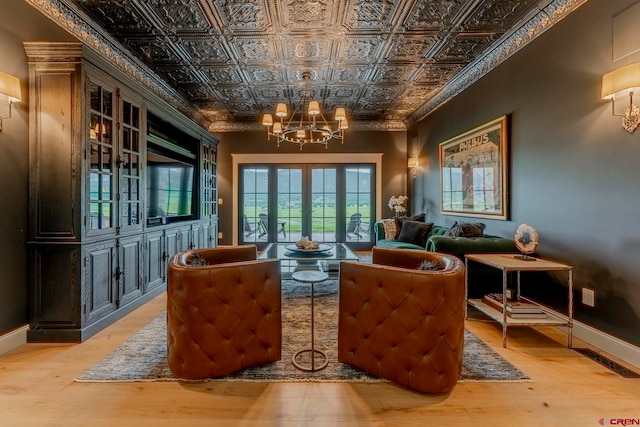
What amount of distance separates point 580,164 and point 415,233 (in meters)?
2.57

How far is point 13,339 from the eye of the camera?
2436mm

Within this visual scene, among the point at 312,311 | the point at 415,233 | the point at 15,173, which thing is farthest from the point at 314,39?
the point at 415,233

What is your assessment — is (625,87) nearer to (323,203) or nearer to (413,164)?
(413,164)

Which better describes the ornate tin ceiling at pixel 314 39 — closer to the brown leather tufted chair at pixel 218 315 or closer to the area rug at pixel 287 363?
the brown leather tufted chair at pixel 218 315

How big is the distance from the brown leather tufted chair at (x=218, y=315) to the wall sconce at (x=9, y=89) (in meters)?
1.80

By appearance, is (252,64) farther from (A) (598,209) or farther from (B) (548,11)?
(A) (598,209)

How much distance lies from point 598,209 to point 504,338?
1.28m

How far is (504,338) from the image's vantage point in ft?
8.12

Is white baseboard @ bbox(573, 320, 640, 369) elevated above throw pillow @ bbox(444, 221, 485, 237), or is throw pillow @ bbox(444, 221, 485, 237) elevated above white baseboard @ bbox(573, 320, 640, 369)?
throw pillow @ bbox(444, 221, 485, 237)

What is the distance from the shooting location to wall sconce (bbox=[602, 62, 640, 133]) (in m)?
2.04

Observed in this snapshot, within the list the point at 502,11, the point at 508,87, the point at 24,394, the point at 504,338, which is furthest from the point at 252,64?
the point at 504,338

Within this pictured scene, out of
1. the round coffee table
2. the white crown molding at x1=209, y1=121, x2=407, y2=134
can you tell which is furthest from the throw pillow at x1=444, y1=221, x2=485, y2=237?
the white crown molding at x1=209, y1=121, x2=407, y2=134

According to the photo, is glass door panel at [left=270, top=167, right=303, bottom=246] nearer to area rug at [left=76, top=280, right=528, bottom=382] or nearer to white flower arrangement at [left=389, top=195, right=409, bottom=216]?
white flower arrangement at [left=389, top=195, right=409, bottom=216]

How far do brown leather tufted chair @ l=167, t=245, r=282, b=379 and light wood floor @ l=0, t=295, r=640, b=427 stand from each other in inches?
6.0
